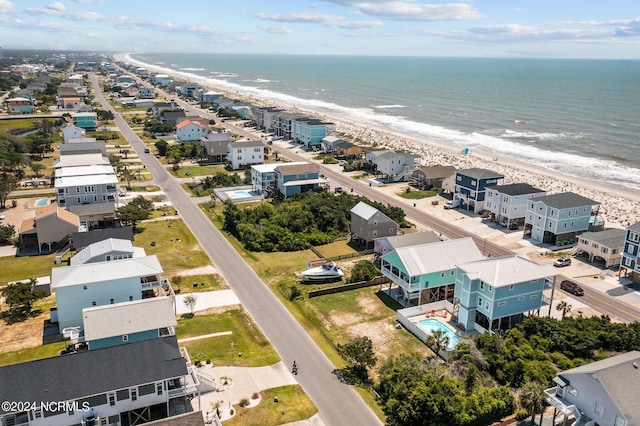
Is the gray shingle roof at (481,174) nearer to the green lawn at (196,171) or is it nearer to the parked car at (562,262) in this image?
the parked car at (562,262)

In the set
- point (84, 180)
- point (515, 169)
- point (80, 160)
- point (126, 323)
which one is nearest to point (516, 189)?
point (515, 169)

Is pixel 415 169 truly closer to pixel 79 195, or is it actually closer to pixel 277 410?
pixel 79 195

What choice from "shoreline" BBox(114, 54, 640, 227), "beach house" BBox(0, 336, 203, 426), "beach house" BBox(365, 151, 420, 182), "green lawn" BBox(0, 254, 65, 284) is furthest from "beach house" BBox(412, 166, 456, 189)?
"beach house" BBox(0, 336, 203, 426)

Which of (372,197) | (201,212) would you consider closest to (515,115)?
(372,197)

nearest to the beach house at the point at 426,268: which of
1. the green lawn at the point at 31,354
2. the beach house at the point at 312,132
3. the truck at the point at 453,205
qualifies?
the truck at the point at 453,205

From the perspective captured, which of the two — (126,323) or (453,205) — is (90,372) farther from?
(453,205)

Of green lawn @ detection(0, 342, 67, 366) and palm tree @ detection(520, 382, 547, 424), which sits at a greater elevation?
palm tree @ detection(520, 382, 547, 424)

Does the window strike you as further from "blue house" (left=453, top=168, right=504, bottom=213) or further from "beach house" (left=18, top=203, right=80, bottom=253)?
"beach house" (left=18, top=203, right=80, bottom=253)

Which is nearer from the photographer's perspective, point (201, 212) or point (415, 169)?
point (201, 212)
